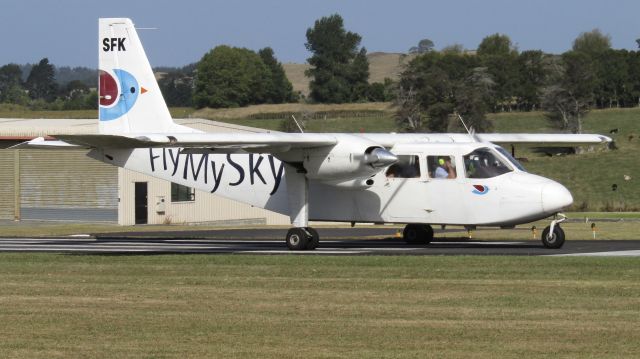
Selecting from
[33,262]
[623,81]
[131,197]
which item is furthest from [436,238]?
[623,81]

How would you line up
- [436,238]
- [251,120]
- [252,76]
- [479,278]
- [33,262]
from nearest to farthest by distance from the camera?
[479,278] → [33,262] → [436,238] → [251,120] → [252,76]

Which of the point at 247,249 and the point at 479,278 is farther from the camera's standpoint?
the point at 247,249

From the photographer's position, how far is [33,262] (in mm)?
25031

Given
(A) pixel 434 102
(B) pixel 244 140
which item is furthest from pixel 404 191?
(A) pixel 434 102

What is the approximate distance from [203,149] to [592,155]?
6385 cm

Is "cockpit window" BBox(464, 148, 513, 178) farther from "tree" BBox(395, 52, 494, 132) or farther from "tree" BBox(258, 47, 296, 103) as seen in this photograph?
"tree" BBox(258, 47, 296, 103)

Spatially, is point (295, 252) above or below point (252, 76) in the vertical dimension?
below

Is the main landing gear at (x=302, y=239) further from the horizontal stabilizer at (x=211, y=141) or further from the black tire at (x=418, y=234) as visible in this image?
the black tire at (x=418, y=234)

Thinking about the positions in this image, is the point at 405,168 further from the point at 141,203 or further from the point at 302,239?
the point at 141,203

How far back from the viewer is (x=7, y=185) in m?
52.3

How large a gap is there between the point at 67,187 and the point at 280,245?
22425mm

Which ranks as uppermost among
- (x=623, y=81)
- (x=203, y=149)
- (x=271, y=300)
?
(x=623, y=81)

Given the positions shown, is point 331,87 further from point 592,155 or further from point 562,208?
point 562,208

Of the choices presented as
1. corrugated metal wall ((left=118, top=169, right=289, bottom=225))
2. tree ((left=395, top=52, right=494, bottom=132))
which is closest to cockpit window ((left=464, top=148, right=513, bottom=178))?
corrugated metal wall ((left=118, top=169, right=289, bottom=225))
